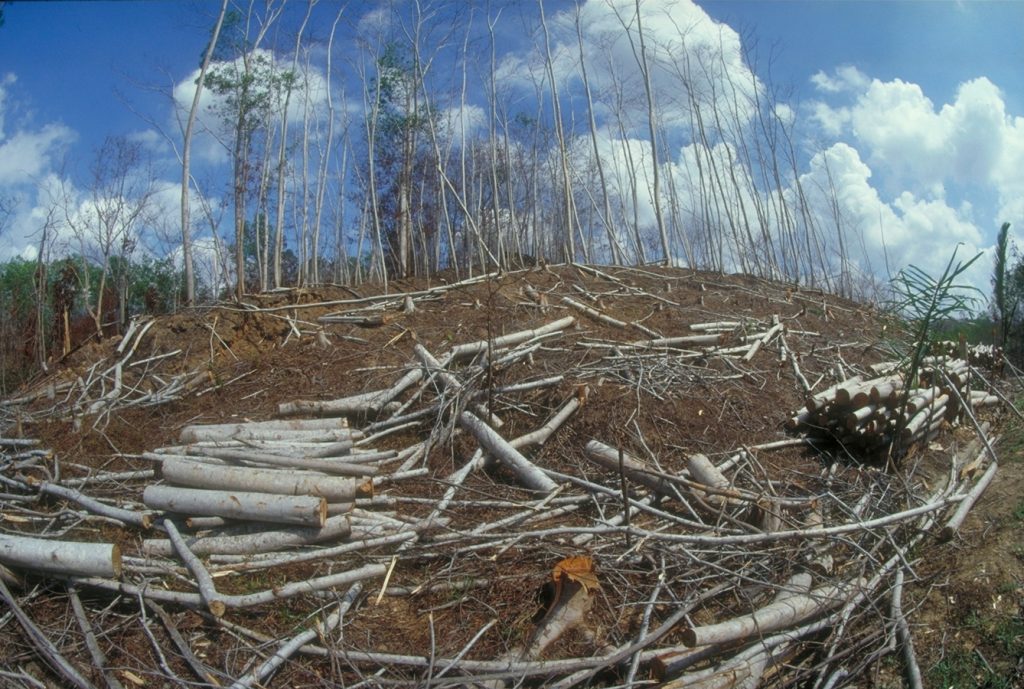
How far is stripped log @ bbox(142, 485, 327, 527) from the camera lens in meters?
4.16

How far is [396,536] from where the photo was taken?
4.18m

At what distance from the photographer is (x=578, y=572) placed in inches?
144

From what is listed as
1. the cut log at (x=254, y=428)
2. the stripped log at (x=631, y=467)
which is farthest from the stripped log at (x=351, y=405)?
the stripped log at (x=631, y=467)

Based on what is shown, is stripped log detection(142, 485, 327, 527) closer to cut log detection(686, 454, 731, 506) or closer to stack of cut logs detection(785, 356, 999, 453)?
cut log detection(686, 454, 731, 506)

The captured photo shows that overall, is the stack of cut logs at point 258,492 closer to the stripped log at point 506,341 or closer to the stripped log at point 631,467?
the stripped log at point 631,467

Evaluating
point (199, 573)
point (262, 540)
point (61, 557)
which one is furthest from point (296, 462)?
point (61, 557)

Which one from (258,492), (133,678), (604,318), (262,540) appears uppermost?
(604,318)

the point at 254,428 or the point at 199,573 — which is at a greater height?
the point at 254,428

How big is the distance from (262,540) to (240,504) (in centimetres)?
27

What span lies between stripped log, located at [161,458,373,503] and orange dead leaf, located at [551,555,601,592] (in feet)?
4.80

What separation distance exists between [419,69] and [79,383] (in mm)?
12053

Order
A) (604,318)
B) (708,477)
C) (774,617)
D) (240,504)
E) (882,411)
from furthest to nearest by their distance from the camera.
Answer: (604,318) → (882,411) → (708,477) → (240,504) → (774,617)

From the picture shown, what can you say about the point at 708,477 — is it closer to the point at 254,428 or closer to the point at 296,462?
the point at 296,462

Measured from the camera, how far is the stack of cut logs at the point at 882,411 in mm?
5406
